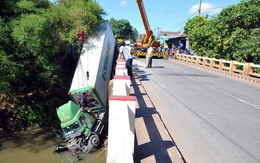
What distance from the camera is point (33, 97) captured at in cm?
1420

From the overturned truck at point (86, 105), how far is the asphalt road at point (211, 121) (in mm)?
2363

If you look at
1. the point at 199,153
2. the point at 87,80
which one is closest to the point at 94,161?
the point at 87,80

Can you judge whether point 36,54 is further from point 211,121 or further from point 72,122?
point 211,121

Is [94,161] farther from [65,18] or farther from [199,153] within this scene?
[65,18]

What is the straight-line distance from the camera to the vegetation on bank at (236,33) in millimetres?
19047

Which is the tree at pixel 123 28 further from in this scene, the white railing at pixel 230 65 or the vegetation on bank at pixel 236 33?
the vegetation on bank at pixel 236 33

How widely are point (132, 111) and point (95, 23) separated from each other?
484 inches

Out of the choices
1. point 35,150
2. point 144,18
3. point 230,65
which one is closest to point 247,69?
point 230,65

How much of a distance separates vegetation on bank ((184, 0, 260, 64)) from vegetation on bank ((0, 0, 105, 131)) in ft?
36.3

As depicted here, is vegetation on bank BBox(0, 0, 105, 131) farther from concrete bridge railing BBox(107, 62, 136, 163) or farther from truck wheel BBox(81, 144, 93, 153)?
concrete bridge railing BBox(107, 62, 136, 163)

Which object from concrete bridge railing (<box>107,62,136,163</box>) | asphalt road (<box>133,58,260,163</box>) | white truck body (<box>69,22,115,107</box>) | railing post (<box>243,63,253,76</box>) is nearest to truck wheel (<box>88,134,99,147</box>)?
white truck body (<box>69,22,115,107</box>)

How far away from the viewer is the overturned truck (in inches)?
374

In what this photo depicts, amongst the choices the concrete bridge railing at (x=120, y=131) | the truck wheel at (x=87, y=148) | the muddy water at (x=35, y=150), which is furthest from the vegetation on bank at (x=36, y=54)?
the concrete bridge railing at (x=120, y=131)

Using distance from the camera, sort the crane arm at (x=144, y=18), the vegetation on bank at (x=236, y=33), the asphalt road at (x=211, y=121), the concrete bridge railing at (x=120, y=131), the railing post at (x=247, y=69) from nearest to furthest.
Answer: the concrete bridge railing at (x=120, y=131) → the asphalt road at (x=211, y=121) → the railing post at (x=247, y=69) → the vegetation on bank at (x=236, y=33) → the crane arm at (x=144, y=18)
